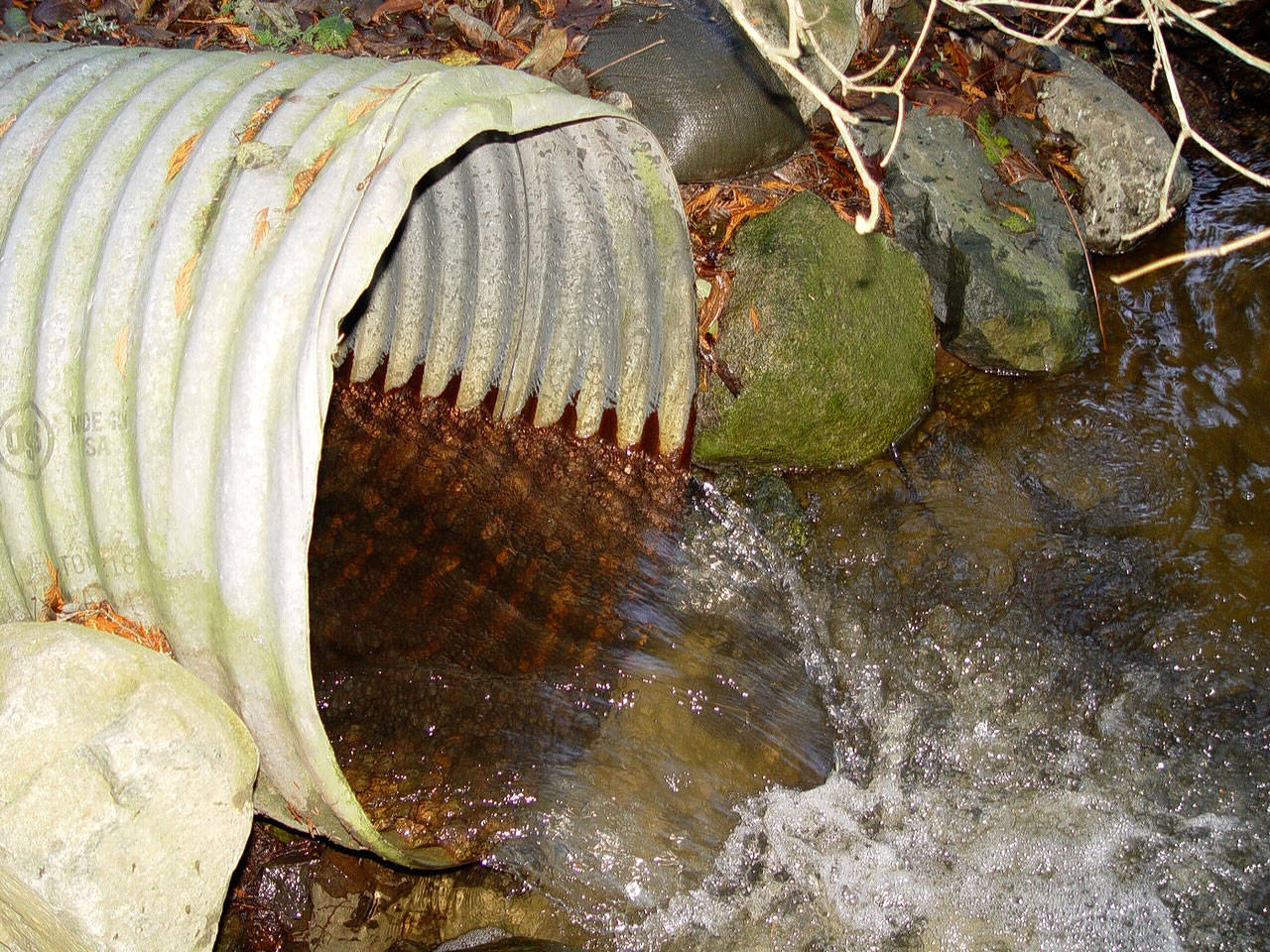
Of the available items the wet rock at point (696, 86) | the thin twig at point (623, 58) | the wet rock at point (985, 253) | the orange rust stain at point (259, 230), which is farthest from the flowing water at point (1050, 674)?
the orange rust stain at point (259, 230)

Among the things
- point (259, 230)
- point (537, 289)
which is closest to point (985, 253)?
point (537, 289)

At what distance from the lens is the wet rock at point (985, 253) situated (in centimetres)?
430

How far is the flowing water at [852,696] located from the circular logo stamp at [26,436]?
56.5 inches

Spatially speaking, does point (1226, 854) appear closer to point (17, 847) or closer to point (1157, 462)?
point (1157, 462)

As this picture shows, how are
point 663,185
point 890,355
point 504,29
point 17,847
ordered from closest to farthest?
point 17,847
point 663,185
point 890,355
point 504,29

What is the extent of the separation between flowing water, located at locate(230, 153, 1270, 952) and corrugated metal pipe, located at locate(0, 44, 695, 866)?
2.26 ft

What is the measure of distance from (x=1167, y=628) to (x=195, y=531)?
3449 mm

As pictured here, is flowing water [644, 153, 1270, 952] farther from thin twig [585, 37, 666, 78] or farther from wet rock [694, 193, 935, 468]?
thin twig [585, 37, 666, 78]

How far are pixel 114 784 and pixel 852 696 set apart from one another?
2.43m

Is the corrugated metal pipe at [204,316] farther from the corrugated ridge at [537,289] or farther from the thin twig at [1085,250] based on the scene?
the thin twig at [1085,250]

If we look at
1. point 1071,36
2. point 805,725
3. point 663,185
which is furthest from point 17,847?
point 1071,36

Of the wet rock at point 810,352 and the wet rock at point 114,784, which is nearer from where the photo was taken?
the wet rock at point 114,784

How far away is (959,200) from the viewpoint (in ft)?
14.8

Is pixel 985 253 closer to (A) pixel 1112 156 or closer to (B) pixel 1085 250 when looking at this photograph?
(B) pixel 1085 250
